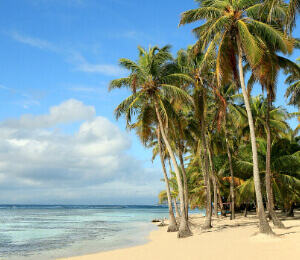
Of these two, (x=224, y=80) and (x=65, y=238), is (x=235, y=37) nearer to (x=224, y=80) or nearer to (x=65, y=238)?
(x=224, y=80)

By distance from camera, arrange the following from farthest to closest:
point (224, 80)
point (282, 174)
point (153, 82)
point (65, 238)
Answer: point (282, 174) → point (65, 238) → point (153, 82) → point (224, 80)

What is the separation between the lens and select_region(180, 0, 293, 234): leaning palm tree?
14.4 meters

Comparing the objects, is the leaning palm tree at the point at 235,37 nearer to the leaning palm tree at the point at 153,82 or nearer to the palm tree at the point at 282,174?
the leaning palm tree at the point at 153,82

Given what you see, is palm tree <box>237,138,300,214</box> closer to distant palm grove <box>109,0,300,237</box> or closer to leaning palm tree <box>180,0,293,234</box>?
distant palm grove <box>109,0,300,237</box>

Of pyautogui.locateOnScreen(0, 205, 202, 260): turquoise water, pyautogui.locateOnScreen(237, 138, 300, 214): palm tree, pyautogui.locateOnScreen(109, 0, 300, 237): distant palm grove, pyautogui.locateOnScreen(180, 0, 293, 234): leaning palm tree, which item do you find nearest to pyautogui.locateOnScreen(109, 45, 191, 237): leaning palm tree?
pyautogui.locateOnScreen(109, 0, 300, 237): distant palm grove

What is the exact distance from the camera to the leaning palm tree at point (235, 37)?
565 inches

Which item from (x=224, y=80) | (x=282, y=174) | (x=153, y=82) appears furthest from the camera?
(x=282, y=174)

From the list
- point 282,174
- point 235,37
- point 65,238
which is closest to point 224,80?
point 235,37

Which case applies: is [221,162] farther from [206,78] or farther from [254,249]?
[254,249]

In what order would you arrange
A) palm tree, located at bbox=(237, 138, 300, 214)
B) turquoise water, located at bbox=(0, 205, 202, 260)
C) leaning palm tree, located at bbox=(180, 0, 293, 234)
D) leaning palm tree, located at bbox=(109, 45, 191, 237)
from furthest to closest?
1. palm tree, located at bbox=(237, 138, 300, 214)
2. leaning palm tree, located at bbox=(109, 45, 191, 237)
3. turquoise water, located at bbox=(0, 205, 202, 260)
4. leaning palm tree, located at bbox=(180, 0, 293, 234)

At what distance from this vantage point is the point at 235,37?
16.0 meters

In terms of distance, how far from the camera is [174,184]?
114 ft

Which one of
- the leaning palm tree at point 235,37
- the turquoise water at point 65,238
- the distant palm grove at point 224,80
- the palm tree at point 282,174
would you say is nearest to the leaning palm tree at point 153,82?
the distant palm grove at point 224,80

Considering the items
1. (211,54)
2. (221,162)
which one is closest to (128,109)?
(211,54)
